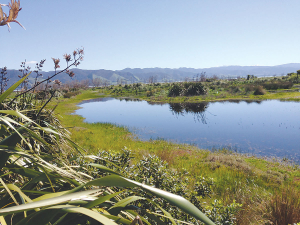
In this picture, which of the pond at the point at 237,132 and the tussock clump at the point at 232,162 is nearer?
the tussock clump at the point at 232,162

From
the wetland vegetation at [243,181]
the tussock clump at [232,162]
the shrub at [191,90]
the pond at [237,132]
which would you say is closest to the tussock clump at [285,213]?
the wetland vegetation at [243,181]

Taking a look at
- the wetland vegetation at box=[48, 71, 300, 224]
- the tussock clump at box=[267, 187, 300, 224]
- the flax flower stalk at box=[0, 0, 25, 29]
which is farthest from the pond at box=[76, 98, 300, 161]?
the flax flower stalk at box=[0, 0, 25, 29]

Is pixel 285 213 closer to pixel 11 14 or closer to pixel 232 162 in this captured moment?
pixel 11 14

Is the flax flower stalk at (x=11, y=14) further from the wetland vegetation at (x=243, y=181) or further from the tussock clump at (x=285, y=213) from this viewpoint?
the tussock clump at (x=285, y=213)

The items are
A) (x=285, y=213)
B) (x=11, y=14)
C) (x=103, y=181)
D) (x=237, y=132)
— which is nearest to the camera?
(x=103, y=181)

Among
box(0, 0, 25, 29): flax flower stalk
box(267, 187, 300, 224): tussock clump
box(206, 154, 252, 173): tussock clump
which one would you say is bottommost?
box(206, 154, 252, 173): tussock clump

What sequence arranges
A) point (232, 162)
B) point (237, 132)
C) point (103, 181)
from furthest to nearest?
point (237, 132)
point (232, 162)
point (103, 181)

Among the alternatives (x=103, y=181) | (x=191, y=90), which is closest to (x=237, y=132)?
(x=103, y=181)

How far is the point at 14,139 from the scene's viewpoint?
115 cm

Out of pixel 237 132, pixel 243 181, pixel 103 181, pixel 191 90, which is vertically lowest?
pixel 237 132

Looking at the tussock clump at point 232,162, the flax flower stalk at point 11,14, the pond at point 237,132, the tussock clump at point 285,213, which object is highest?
the flax flower stalk at point 11,14

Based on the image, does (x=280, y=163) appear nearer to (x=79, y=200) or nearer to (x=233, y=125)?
(x=233, y=125)

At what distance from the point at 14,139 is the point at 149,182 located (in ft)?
6.58

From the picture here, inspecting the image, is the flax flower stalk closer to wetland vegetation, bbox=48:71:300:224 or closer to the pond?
wetland vegetation, bbox=48:71:300:224
